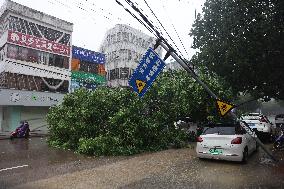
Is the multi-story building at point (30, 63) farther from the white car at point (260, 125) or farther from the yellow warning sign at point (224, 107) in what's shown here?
the yellow warning sign at point (224, 107)

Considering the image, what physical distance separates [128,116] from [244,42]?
9186 millimetres

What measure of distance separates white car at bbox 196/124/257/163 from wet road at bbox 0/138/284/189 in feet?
1.19

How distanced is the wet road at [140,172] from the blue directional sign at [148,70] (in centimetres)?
309

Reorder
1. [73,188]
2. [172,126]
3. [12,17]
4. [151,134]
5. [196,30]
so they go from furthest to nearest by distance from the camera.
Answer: [12,17], [196,30], [172,126], [151,134], [73,188]

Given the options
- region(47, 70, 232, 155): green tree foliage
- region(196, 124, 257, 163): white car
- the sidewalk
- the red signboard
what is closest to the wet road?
region(196, 124, 257, 163): white car

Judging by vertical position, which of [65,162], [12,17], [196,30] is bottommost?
[65,162]

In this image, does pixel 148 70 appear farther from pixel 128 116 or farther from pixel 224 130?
pixel 128 116

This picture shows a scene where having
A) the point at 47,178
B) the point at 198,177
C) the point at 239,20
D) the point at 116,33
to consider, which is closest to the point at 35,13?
the point at 116,33

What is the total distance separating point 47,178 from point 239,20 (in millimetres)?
15203

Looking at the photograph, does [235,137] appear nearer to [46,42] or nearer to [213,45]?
[213,45]

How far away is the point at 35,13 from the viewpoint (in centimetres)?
3173

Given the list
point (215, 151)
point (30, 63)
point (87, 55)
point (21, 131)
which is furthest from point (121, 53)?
point (215, 151)

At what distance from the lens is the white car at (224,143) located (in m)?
10.9

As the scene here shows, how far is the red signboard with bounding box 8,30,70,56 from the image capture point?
29303 mm
